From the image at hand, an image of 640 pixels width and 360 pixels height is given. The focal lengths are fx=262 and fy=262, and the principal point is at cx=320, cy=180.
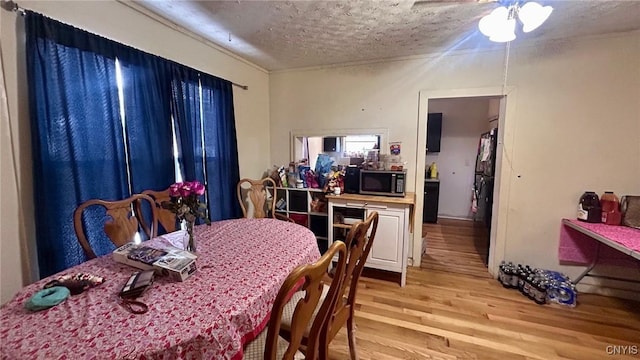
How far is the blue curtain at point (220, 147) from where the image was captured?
8.52 feet

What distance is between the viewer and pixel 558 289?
7.72ft

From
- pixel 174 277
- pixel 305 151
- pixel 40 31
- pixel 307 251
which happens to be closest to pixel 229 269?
pixel 174 277

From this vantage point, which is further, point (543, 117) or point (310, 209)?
point (310, 209)

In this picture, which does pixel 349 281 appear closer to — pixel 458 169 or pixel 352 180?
pixel 352 180

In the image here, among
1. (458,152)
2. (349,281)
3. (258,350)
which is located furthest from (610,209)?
(258,350)

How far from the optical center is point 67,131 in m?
1.53

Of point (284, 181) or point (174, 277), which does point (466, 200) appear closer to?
point (284, 181)

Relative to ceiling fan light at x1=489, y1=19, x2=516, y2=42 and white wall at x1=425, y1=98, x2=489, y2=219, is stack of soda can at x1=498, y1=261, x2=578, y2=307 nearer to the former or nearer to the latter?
ceiling fan light at x1=489, y1=19, x2=516, y2=42

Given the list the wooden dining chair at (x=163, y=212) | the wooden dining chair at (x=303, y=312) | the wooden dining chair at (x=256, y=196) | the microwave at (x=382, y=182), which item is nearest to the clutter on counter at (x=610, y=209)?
the microwave at (x=382, y=182)

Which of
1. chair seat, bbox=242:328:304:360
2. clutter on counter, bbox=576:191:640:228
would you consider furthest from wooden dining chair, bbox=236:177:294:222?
clutter on counter, bbox=576:191:640:228

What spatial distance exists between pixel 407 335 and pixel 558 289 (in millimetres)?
1556

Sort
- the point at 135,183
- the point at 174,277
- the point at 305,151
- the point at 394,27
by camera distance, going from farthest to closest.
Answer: the point at 305,151
the point at 394,27
the point at 135,183
the point at 174,277

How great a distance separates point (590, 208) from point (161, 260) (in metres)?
3.43

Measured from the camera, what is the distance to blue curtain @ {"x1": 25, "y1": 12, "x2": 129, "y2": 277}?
1418 millimetres
